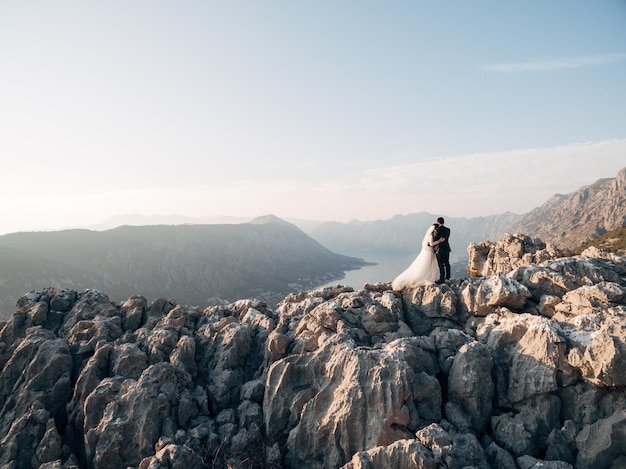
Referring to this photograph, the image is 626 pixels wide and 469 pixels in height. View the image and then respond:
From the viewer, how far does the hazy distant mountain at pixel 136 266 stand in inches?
4218

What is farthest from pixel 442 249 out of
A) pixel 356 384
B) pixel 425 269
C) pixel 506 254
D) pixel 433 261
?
pixel 506 254

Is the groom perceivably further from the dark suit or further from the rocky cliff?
the rocky cliff

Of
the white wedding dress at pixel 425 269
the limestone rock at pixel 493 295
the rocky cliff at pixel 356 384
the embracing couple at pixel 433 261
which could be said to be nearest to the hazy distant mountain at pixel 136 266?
the rocky cliff at pixel 356 384

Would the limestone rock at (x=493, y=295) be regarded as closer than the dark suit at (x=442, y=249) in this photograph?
Yes

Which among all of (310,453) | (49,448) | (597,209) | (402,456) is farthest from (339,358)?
(597,209)

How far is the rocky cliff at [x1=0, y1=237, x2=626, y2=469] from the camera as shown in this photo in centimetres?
1167

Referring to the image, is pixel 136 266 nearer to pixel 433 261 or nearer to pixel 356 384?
pixel 433 261

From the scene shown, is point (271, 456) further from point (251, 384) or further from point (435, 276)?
point (435, 276)

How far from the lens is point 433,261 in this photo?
18469 millimetres

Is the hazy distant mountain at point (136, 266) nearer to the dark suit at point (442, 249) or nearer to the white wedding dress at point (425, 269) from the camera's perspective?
the white wedding dress at point (425, 269)

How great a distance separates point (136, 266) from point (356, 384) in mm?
147498

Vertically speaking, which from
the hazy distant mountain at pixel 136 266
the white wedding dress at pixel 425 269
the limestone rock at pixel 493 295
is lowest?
the hazy distant mountain at pixel 136 266

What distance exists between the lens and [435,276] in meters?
18.6

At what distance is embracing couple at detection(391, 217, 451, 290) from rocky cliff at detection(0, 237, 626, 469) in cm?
80
